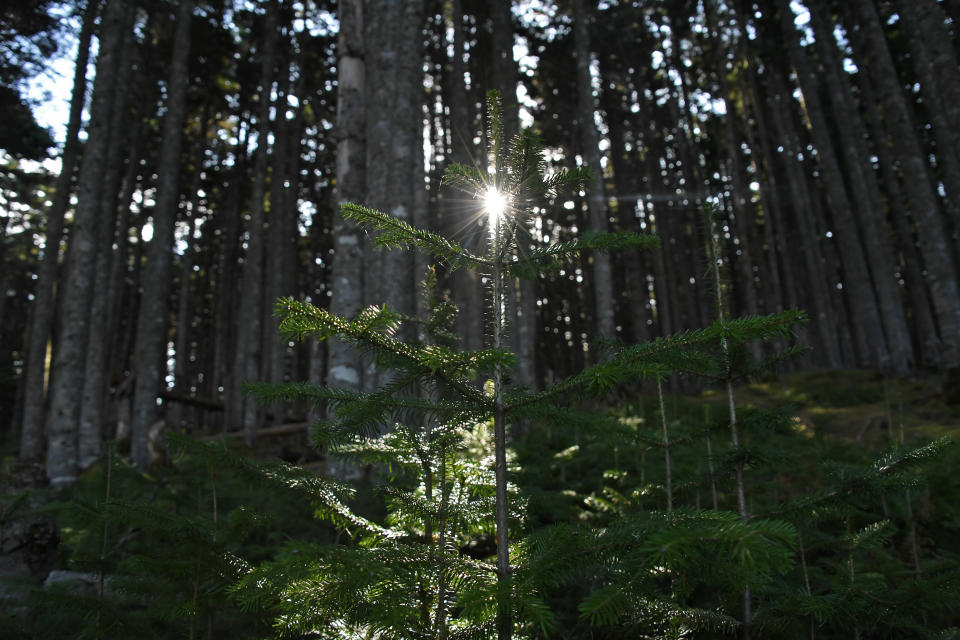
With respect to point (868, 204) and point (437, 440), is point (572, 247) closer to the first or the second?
point (437, 440)

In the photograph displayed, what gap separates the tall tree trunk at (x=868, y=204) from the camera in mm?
14805

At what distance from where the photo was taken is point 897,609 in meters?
2.56

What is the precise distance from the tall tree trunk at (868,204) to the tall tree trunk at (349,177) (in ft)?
46.2

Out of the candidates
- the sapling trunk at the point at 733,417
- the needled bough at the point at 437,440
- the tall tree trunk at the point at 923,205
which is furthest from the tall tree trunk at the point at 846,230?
the needled bough at the point at 437,440

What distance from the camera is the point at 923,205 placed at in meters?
11.7

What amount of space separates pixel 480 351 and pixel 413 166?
6.47 meters

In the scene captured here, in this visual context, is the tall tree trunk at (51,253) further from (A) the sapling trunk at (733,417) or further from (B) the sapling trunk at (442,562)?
(A) the sapling trunk at (733,417)

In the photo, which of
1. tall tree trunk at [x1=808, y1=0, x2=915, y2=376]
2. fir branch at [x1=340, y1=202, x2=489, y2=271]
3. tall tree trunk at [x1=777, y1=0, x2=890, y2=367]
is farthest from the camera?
tall tree trunk at [x1=777, y1=0, x2=890, y2=367]

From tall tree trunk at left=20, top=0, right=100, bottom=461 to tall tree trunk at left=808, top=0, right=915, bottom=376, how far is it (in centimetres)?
1990

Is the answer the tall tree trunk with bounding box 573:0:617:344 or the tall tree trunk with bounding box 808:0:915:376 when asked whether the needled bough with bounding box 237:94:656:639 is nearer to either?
the tall tree trunk with bounding box 573:0:617:344

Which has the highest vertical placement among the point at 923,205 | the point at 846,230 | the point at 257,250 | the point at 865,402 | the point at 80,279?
the point at 257,250

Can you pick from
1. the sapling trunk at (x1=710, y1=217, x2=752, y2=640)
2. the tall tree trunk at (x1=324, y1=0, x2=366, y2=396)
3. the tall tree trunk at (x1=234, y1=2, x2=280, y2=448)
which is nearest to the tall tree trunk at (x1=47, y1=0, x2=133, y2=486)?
the tall tree trunk at (x1=324, y1=0, x2=366, y2=396)

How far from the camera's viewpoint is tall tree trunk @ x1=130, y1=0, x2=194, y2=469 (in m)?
11.9

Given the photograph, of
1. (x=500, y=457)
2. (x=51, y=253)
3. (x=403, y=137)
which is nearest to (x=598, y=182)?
(x=403, y=137)
